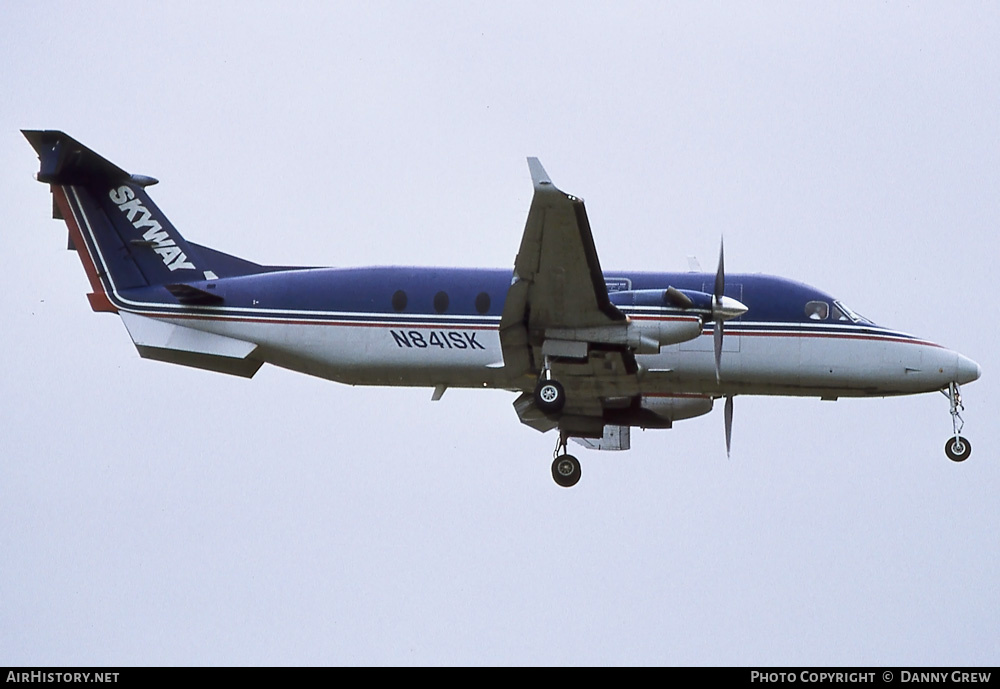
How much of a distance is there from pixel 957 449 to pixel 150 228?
59.0 feet

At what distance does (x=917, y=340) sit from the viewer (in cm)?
2986

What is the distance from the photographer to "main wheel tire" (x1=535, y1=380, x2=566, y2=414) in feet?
89.7

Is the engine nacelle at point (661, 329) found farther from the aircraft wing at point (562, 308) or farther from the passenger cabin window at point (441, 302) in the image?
the passenger cabin window at point (441, 302)

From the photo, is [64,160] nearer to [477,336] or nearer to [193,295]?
[193,295]

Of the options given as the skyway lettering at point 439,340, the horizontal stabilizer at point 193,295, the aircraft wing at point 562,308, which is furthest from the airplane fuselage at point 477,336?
the aircraft wing at point 562,308

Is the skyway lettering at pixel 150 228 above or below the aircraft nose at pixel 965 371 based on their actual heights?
above

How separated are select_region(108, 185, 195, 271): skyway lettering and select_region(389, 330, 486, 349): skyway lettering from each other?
17.8ft

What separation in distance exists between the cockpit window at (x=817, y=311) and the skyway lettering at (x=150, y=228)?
13.4m

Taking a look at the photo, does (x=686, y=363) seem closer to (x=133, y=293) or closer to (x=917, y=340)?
(x=917, y=340)

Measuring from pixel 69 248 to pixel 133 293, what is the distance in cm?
212

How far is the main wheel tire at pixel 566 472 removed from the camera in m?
29.8

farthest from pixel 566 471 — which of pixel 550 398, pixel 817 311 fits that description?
pixel 817 311

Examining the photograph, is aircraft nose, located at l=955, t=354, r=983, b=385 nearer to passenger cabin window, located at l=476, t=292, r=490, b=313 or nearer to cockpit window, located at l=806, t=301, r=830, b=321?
cockpit window, located at l=806, t=301, r=830, b=321
